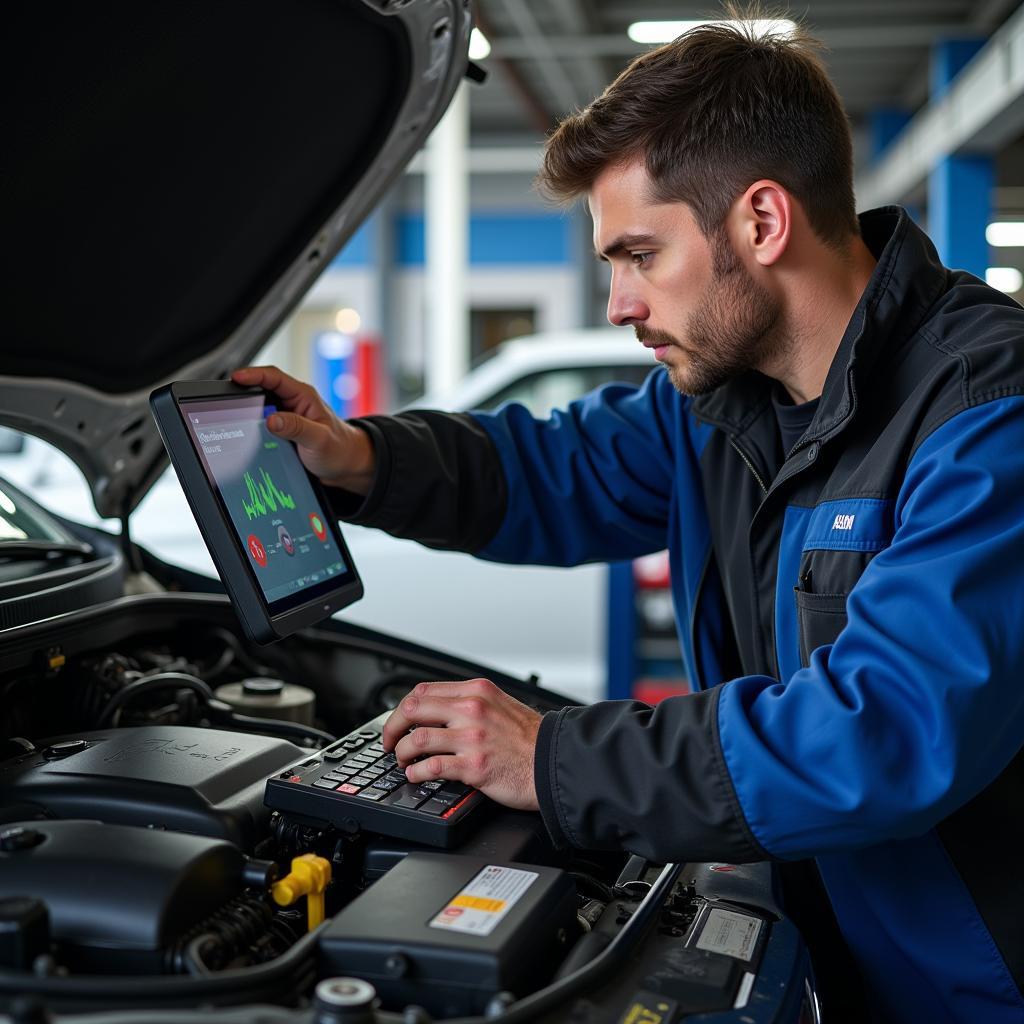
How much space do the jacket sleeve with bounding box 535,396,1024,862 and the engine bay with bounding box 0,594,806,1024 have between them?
0.32ft

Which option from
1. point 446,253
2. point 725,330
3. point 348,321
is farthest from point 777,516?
point 348,321

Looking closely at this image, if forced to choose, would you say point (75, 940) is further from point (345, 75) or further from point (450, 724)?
point (345, 75)

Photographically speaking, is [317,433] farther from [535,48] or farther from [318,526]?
[535,48]

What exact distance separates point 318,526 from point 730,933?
0.77 metres

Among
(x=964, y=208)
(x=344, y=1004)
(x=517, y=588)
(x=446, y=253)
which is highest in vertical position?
(x=964, y=208)

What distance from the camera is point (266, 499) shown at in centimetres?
143

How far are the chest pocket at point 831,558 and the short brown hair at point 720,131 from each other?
40 centimetres

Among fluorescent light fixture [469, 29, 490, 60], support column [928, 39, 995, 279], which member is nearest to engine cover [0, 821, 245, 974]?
fluorescent light fixture [469, 29, 490, 60]

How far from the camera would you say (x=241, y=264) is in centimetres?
173

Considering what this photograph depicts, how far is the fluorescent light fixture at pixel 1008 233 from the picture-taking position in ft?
38.9

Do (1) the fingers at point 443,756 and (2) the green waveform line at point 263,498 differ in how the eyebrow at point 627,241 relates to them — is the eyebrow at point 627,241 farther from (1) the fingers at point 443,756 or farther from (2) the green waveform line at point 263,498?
(1) the fingers at point 443,756

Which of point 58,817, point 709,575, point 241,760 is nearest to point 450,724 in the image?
point 241,760

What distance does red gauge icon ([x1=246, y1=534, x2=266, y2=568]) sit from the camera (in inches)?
52.5

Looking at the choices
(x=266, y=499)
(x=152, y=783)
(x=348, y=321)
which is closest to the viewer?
(x=152, y=783)
